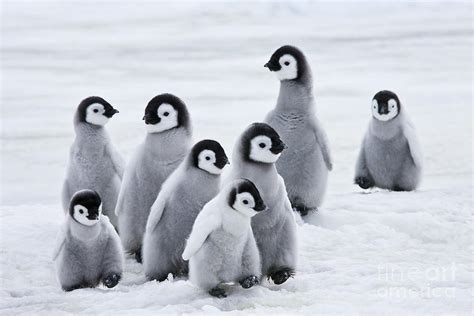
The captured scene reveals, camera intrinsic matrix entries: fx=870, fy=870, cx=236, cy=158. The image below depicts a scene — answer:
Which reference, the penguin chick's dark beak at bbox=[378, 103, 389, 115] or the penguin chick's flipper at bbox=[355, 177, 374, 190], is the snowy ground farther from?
the penguin chick's dark beak at bbox=[378, 103, 389, 115]

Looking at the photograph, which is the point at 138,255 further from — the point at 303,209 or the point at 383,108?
the point at 383,108

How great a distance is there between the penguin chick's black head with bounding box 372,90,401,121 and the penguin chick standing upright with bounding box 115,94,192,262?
1759mm

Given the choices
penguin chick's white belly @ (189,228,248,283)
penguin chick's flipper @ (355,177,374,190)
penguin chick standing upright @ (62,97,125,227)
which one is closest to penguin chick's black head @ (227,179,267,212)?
penguin chick's white belly @ (189,228,248,283)

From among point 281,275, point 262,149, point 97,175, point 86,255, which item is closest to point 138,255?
point 86,255

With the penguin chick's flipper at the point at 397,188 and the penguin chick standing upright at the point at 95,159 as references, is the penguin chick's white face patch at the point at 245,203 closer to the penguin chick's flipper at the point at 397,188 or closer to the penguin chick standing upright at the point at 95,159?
the penguin chick standing upright at the point at 95,159

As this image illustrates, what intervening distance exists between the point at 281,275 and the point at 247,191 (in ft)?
1.70

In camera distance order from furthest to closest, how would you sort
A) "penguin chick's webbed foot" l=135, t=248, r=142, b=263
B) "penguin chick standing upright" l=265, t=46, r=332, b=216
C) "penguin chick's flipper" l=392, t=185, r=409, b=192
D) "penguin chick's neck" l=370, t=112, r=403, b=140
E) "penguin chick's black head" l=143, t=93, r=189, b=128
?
1. "penguin chick's flipper" l=392, t=185, r=409, b=192
2. "penguin chick's neck" l=370, t=112, r=403, b=140
3. "penguin chick standing upright" l=265, t=46, r=332, b=216
4. "penguin chick's webbed foot" l=135, t=248, r=142, b=263
5. "penguin chick's black head" l=143, t=93, r=189, b=128

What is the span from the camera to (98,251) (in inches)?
145

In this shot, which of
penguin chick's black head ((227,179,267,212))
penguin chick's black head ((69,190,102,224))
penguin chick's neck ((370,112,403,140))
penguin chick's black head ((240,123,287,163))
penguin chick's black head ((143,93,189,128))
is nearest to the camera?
penguin chick's black head ((227,179,267,212))

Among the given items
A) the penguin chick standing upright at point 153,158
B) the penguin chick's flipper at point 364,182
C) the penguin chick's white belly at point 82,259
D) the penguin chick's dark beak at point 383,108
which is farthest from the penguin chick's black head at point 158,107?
the penguin chick's flipper at point 364,182

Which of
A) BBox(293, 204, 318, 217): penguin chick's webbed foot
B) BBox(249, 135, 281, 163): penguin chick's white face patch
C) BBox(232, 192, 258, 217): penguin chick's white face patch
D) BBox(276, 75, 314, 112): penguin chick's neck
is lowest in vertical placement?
BBox(293, 204, 318, 217): penguin chick's webbed foot

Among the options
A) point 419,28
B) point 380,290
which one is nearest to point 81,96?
point 380,290

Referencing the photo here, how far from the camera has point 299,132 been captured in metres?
4.62

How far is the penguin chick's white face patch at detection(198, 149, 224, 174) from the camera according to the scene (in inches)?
136
